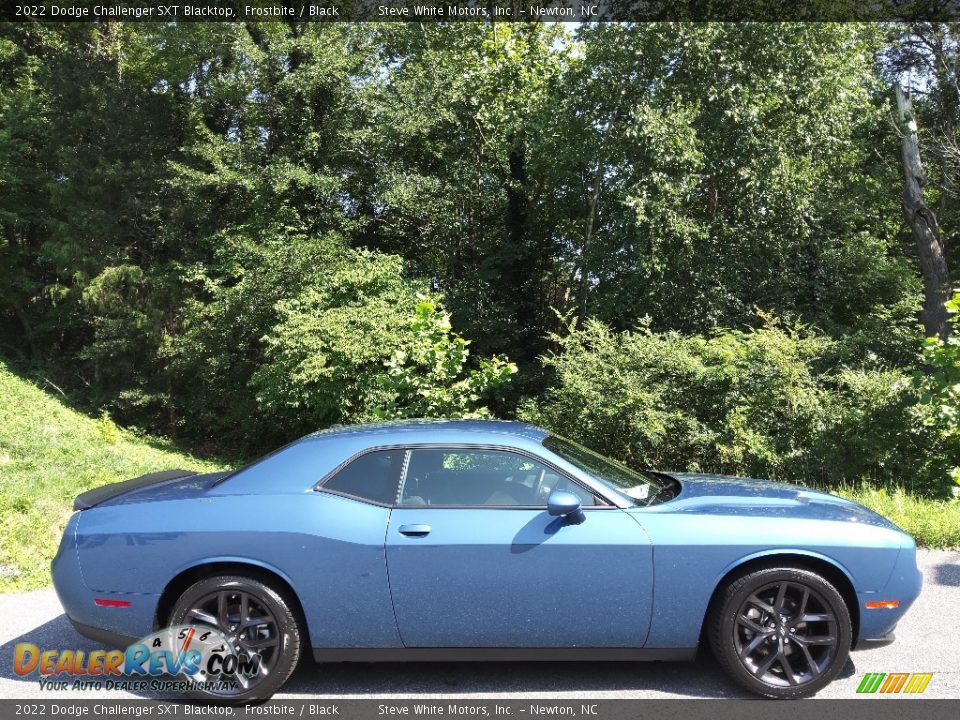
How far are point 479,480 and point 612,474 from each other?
853 mm

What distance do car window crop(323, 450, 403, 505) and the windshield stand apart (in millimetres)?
902

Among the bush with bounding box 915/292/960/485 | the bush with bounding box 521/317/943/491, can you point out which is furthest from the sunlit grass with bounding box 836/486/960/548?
the bush with bounding box 521/317/943/491

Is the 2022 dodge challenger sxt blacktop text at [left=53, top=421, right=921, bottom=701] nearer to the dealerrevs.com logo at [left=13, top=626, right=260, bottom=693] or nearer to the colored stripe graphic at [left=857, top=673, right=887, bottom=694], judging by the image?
the dealerrevs.com logo at [left=13, top=626, right=260, bottom=693]

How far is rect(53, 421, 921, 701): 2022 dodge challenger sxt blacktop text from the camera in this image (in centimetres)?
384

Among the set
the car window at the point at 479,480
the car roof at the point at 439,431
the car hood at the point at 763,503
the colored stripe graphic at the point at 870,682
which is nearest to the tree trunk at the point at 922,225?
the car hood at the point at 763,503

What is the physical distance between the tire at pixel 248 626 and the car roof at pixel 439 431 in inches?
37.1

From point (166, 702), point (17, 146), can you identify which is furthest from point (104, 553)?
point (17, 146)

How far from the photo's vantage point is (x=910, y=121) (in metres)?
16.6

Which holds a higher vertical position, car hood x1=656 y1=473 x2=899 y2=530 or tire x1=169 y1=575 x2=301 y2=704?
car hood x1=656 y1=473 x2=899 y2=530

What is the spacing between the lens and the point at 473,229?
2092 cm

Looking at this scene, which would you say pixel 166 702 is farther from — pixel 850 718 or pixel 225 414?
pixel 225 414

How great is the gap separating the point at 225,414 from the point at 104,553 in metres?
16.7

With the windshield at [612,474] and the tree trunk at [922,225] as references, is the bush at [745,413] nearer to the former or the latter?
the windshield at [612,474]

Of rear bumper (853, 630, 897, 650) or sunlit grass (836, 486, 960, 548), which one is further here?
sunlit grass (836, 486, 960, 548)
